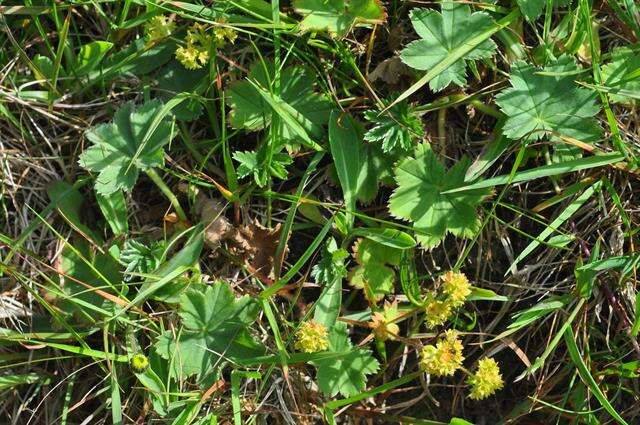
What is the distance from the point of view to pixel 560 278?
268 centimetres

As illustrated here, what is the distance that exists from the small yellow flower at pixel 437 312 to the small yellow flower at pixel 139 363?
0.91 m

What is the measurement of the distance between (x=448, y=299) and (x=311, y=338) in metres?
0.45

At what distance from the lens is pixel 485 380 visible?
7.91 ft

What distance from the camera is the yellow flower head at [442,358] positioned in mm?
2404

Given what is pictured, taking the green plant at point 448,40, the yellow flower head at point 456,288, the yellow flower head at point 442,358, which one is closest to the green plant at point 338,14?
the green plant at point 448,40

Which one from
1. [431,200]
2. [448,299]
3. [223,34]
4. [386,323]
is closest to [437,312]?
[448,299]

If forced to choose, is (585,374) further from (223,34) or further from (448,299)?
(223,34)

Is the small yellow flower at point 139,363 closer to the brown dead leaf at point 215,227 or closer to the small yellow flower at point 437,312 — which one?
the brown dead leaf at point 215,227

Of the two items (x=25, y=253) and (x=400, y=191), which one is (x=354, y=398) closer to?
(x=400, y=191)

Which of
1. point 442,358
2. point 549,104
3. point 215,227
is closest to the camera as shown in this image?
point 442,358

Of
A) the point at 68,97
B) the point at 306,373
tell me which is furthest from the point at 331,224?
the point at 68,97

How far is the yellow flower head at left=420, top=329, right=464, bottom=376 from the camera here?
2404mm

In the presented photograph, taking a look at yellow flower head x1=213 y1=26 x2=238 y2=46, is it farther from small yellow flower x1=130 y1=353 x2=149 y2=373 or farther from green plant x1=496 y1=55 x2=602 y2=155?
small yellow flower x1=130 y1=353 x2=149 y2=373

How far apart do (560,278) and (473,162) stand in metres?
0.50
